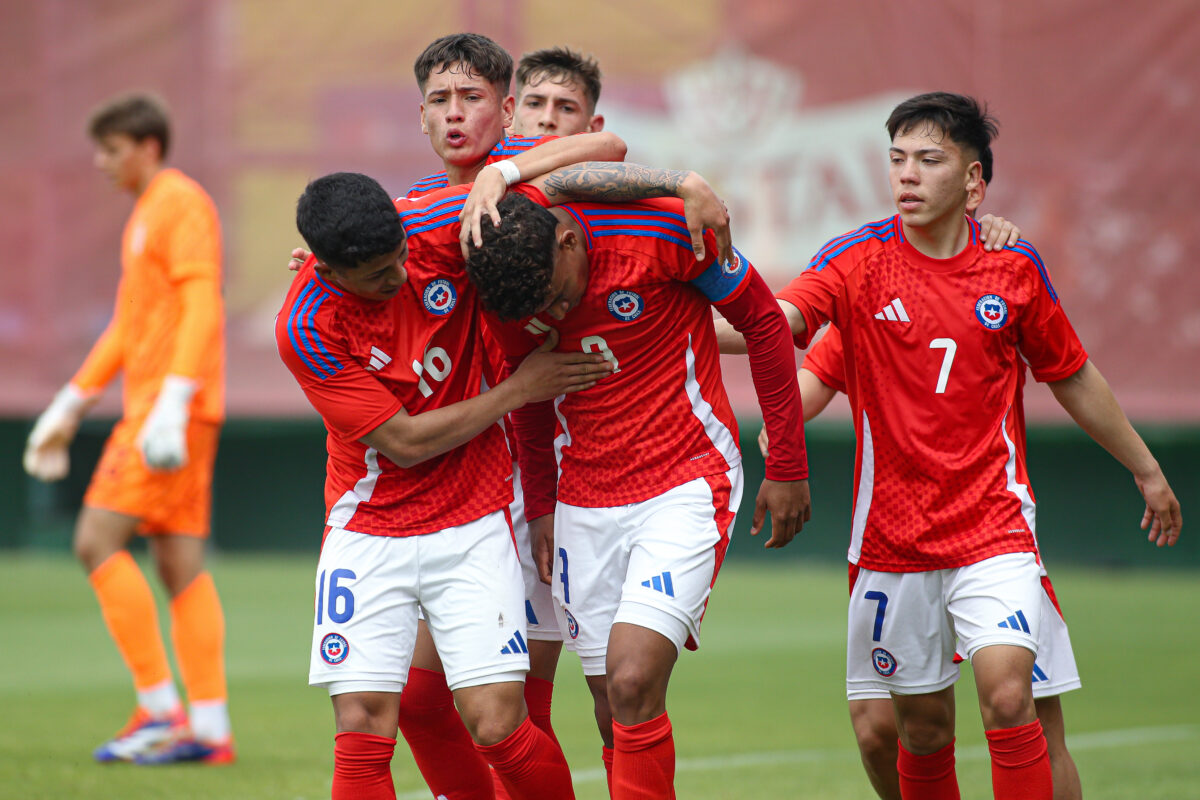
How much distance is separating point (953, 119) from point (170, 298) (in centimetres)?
362

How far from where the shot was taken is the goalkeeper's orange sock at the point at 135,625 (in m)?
5.84

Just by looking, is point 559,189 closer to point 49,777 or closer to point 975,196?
point 975,196

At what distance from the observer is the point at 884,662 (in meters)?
4.21

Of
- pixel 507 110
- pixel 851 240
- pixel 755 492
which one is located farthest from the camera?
pixel 755 492

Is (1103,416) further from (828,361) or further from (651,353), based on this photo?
(651,353)

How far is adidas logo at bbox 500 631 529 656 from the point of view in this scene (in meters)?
3.75

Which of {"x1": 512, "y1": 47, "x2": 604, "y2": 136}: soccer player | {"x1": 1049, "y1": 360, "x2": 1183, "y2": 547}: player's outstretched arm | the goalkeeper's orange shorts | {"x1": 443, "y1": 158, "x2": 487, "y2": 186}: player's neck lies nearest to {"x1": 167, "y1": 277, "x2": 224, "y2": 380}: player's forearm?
the goalkeeper's orange shorts

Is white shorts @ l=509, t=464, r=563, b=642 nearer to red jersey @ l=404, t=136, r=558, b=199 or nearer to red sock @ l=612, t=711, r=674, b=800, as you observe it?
red sock @ l=612, t=711, r=674, b=800

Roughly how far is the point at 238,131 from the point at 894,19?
6.35m

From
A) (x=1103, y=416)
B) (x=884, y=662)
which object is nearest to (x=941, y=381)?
(x=1103, y=416)

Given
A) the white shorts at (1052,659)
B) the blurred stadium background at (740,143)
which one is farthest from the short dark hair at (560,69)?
the blurred stadium background at (740,143)

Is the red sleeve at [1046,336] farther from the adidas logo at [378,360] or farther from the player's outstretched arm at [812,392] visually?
the adidas logo at [378,360]

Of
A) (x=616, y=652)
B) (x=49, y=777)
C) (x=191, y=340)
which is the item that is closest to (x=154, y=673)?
(x=49, y=777)

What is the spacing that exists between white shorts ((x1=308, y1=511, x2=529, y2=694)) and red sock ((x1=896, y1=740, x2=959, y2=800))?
130 cm
